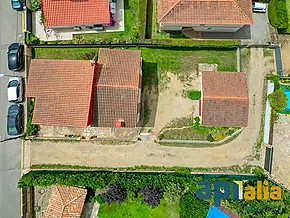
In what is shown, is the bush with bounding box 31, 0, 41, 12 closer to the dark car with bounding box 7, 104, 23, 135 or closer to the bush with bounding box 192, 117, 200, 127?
the dark car with bounding box 7, 104, 23, 135

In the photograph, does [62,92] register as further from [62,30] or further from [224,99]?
[224,99]

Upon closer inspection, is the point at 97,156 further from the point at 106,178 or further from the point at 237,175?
the point at 237,175

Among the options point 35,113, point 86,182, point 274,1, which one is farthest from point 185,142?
point 274,1

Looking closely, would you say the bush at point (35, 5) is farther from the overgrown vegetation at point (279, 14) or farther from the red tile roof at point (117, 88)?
the overgrown vegetation at point (279, 14)

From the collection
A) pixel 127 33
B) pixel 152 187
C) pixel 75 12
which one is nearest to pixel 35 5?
pixel 75 12

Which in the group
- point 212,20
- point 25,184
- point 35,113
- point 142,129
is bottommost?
point 25,184

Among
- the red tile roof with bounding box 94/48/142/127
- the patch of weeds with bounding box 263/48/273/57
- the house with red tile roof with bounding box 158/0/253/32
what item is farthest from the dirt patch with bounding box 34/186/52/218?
the patch of weeds with bounding box 263/48/273/57

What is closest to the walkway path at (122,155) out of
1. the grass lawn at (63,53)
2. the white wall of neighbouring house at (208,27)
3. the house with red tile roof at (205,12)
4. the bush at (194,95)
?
the bush at (194,95)
